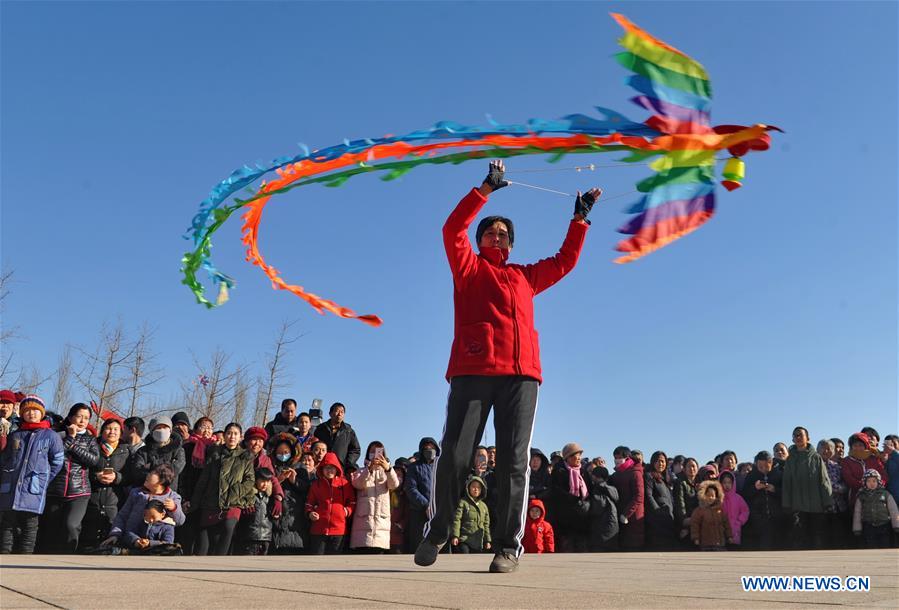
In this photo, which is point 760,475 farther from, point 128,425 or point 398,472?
point 128,425

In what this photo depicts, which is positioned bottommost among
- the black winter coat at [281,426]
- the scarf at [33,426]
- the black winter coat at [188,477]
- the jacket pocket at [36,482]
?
the jacket pocket at [36,482]

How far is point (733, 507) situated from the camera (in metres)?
12.2

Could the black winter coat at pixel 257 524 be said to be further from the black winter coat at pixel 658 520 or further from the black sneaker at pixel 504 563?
the black winter coat at pixel 658 520

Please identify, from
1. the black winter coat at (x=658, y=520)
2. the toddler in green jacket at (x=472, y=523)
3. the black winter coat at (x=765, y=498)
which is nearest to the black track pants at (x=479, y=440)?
the toddler in green jacket at (x=472, y=523)

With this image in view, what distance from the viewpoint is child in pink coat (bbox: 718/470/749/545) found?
12031mm

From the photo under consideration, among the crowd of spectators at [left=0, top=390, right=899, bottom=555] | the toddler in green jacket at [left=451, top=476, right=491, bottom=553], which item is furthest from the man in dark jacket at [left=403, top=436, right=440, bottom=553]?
the toddler in green jacket at [left=451, top=476, right=491, bottom=553]

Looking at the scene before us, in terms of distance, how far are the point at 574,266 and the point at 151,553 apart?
5561 mm

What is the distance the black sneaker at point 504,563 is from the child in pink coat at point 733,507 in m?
7.82

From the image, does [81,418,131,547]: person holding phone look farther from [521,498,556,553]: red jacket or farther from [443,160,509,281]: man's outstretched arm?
[443,160,509,281]: man's outstretched arm

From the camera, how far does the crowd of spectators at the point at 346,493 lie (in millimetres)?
9031

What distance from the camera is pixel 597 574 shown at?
487cm

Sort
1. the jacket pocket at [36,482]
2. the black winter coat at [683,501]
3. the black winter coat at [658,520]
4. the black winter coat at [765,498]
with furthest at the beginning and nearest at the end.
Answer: the black winter coat at [683,501], the black winter coat at [765,498], the black winter coat at [658,520], the jacket pocket at [36,482]

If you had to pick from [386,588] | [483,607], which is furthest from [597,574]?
[483,607]

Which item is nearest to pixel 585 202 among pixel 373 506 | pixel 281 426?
pixel 373 506
